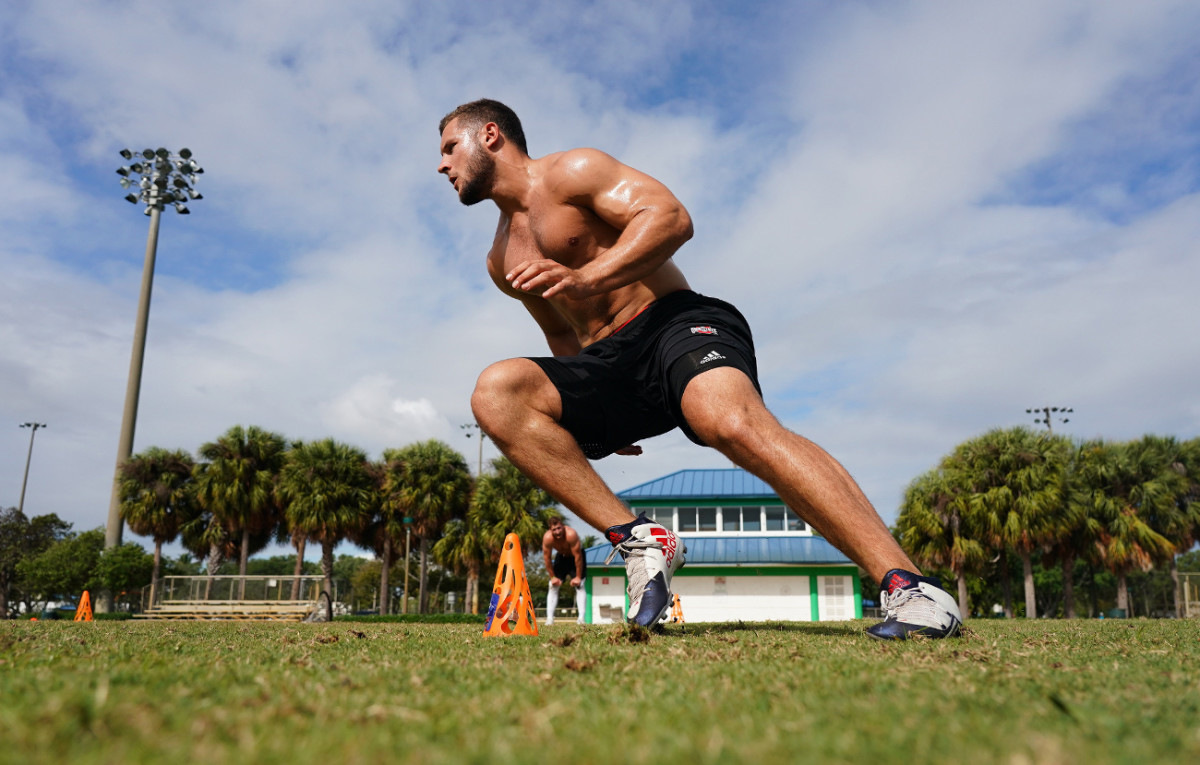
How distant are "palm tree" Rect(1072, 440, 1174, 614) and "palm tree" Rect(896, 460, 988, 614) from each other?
12.7 ft

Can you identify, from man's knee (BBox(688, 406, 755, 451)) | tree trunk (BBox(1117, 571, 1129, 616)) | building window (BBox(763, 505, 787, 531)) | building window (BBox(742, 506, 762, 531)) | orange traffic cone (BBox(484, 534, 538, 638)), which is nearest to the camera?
man's knee (BBox(688, 406, 755, 451))

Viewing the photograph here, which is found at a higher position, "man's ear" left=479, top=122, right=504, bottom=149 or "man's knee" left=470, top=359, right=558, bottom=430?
"man's ear" left=479, top=122, right=504, bottom=149

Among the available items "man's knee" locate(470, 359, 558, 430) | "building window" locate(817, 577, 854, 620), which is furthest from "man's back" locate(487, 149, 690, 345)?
"building window" locate(817, 577, 854, 620)

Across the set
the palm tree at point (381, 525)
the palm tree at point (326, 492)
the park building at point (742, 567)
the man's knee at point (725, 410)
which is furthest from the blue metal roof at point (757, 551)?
the man's knee at point (725, 410)

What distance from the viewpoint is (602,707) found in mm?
1156

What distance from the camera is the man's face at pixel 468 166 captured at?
12.1 ft

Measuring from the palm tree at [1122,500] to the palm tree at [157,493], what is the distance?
3371 cm

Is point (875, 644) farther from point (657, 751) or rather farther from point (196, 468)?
point (196, 468)

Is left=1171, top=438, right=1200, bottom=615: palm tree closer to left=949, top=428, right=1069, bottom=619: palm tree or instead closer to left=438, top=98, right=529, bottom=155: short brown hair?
left=949, top=428, right=1069, bottom=619: palm tree

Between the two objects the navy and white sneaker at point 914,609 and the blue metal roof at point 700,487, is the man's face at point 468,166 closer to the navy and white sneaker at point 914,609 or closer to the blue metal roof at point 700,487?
the navy and white sneaker at point 914,609

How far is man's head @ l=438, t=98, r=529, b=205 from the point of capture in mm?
3691

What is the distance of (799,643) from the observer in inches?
97.4

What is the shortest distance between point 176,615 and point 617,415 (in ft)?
83.0

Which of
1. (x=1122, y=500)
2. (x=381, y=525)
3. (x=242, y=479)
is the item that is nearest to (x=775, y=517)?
(x=1122, y=500)
